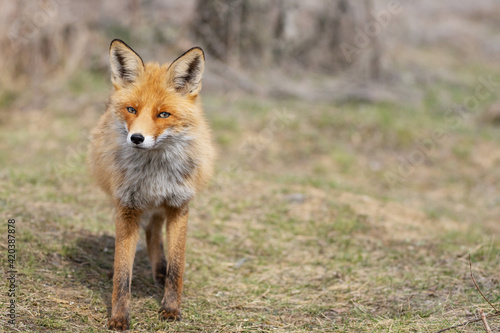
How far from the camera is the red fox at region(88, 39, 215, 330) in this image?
3578 millimetres

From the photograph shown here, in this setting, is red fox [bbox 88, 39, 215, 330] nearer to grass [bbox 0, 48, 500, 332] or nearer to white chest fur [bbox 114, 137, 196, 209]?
white chest fur [bbox 114, 137, 196, 209]

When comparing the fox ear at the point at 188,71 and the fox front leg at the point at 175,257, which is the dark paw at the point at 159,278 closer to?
the fox front leg at the point at 175,257

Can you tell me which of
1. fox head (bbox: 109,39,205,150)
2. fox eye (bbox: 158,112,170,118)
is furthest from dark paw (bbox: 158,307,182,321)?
fox eye (bbox: 158,112,170,118)

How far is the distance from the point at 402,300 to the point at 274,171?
166 inches

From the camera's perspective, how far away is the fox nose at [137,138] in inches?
131

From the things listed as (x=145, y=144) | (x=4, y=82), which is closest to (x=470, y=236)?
(x=145, y=144)

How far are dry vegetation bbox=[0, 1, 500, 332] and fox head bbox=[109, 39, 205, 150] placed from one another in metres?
1.39

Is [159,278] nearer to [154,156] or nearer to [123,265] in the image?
[123,265]

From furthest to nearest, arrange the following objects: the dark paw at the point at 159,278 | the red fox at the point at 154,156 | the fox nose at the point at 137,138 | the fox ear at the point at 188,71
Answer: the dark paw at the point at 159,278 → the fox ear at the point at 188,71 → the red fox at the point at 154,156 → the fox nose at the point at 137,138

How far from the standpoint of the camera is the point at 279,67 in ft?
38.5

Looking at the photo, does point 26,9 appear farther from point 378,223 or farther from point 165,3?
point 378,223

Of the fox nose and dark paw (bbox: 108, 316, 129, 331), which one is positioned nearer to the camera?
the fox nose

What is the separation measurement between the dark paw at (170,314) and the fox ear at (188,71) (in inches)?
63.5

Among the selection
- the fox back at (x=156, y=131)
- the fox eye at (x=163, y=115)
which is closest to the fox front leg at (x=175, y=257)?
the fox back at (x=156, y=131)
